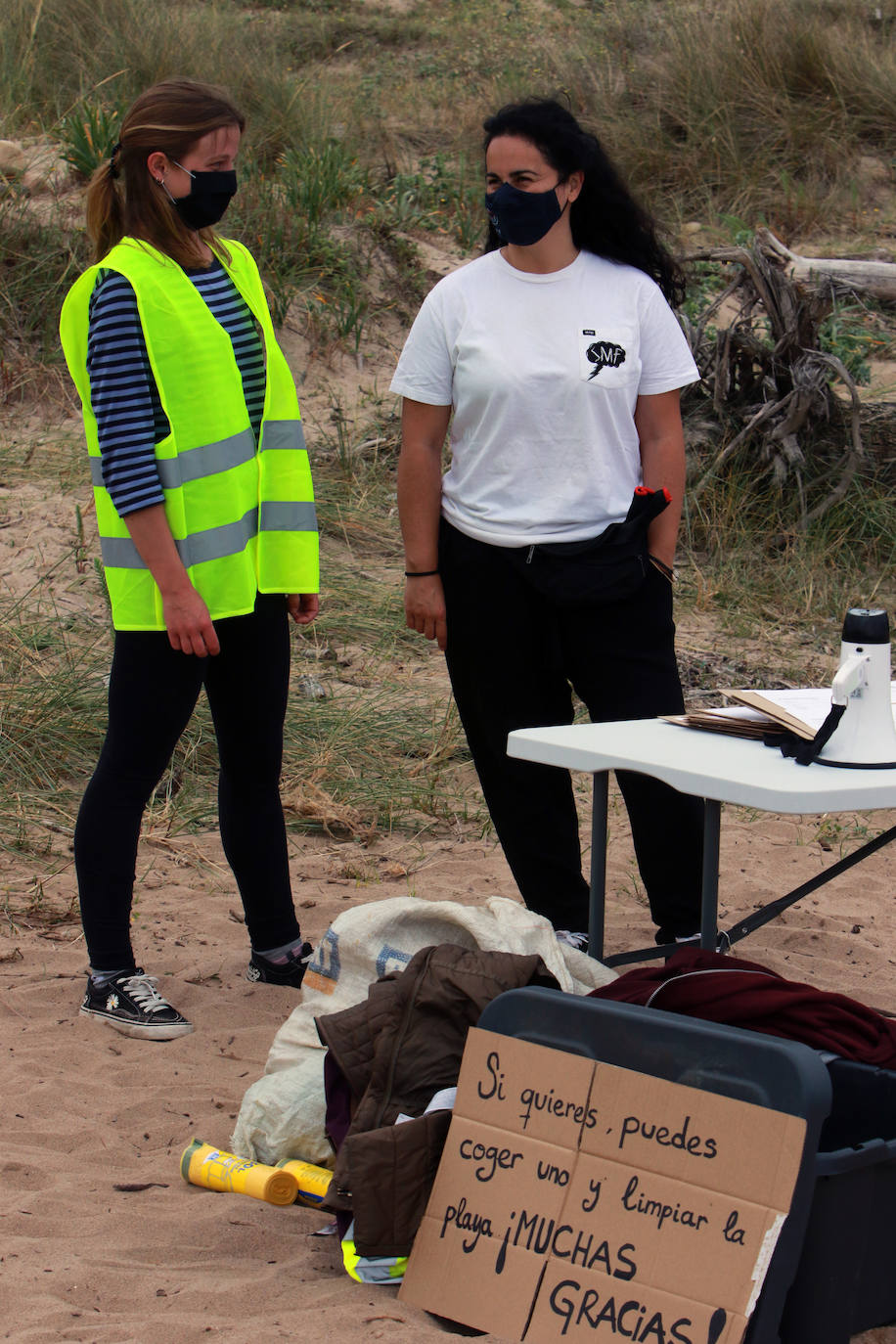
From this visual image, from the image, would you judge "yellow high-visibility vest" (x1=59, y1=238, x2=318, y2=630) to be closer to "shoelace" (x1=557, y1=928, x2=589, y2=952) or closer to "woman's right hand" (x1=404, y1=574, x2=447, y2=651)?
"woman's right hand" (x1=404, y1=574, x2=447, y2=651)

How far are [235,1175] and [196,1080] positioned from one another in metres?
0.48

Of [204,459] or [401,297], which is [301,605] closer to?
[204,459]

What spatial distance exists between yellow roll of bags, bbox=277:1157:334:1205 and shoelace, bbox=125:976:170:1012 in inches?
29.8

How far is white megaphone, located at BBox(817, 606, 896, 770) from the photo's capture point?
7.45ft

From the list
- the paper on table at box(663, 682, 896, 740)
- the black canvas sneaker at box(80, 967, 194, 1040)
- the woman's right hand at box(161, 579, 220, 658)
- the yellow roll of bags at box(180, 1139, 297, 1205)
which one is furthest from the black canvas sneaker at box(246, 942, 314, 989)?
the paper on table at box(663, 682, 896, 740)

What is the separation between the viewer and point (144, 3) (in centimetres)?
927

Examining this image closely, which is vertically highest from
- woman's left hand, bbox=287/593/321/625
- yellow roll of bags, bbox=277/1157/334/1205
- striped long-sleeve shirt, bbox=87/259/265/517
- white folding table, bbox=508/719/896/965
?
striped long-sleeve shirt, bbox=87/259/265/517

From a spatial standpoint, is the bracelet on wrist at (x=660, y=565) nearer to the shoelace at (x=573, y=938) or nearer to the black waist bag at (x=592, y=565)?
the black waist bag at (x=592, y=565)

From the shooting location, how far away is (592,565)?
2.91 metres

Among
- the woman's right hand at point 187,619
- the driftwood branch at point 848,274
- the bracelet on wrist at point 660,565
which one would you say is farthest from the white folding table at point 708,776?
the driftwood branch at point 848,274

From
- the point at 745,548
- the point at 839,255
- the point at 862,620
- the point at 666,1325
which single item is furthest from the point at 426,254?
the point at 666,1325

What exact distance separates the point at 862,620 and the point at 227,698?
136 cm

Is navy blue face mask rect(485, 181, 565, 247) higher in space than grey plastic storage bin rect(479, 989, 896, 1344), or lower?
higher

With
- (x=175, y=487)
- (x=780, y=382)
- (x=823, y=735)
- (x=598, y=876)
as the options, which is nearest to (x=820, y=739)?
(x=823, y=735)
